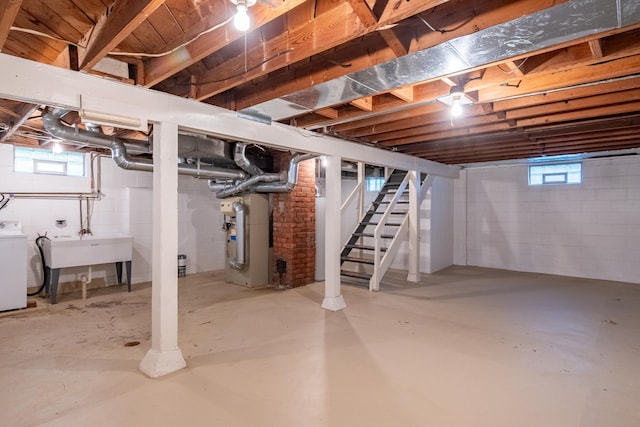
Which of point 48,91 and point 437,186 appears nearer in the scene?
point 48,91

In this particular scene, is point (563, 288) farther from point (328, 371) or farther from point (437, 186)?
point (328, 371)

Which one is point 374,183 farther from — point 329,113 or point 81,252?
point 81,252

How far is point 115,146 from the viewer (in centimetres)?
390

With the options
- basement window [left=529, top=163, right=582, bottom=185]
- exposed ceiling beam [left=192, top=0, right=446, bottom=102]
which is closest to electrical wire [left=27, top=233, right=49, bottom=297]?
exposed ceiling beam [left=192, top=0, right=446, bottom=102]

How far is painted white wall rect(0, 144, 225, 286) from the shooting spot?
4766 millimetres

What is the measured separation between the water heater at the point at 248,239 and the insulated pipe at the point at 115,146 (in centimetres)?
50

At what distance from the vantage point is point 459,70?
213 cm

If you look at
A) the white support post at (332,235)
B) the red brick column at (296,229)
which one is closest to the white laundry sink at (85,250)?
the red brick column at (296,229)

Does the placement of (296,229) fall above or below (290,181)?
below

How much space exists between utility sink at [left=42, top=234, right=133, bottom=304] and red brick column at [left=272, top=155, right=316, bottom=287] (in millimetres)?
2275

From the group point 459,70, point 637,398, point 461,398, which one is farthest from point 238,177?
point 637,398

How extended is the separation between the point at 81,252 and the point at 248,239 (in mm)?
2293

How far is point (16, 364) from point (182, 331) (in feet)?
4.19

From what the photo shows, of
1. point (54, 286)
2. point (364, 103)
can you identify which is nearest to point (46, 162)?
point (54, 286)
